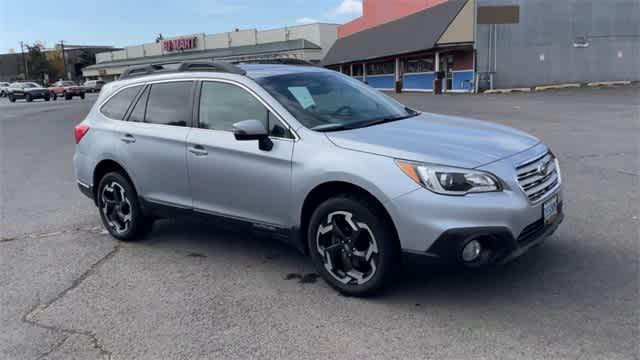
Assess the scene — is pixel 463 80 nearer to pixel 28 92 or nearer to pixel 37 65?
pixel 28 92

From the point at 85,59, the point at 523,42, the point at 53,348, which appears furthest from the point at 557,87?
the point at 85,59

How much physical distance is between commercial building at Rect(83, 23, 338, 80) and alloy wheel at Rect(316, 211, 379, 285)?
53.3 metres

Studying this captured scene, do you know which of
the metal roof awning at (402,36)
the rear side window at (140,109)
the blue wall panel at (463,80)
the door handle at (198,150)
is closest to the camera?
the door handle at (198,150)

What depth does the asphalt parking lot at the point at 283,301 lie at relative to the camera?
350cm

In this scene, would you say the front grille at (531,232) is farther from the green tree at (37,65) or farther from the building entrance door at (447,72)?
the green tree at (37,65)

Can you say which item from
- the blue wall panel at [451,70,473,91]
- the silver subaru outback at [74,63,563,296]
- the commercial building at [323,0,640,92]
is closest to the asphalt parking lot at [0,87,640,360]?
the silver subaru outback at [74,63,563,296]

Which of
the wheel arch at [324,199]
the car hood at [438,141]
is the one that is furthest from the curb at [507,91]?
the wheel arch at [324,199]

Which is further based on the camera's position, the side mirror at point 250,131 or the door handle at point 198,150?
the door handle at point 198,150

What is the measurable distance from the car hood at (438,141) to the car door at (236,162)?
19.5 inches

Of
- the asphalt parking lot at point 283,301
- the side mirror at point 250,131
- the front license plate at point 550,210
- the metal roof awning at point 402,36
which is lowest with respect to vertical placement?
the asphalt parking lot at point 283,301

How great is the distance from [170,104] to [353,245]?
A: 2392 millimetres

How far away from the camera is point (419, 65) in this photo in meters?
38.8

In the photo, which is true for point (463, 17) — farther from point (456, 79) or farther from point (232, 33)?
point (232, 33)

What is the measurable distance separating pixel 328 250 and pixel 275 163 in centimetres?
78
